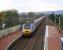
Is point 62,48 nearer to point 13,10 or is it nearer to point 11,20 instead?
point 11,20

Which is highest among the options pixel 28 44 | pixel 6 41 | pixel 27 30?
pixel 27 30

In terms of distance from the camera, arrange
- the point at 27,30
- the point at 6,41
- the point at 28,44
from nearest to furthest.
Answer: the point at 28,44, the point at 6,41, the point at 27,30

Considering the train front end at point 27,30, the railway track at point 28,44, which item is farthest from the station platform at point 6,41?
the train front end at point 27,30

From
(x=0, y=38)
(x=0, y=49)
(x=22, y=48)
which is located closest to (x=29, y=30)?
(x=0, y=38)

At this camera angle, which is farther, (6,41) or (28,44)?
(6,41)

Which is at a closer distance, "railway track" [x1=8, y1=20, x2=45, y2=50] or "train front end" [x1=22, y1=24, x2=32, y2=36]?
"railway track" [x1=8, y1=20, x2=45, y2=50]

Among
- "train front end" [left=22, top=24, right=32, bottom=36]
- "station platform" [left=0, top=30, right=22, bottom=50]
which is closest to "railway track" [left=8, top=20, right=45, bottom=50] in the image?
"station platform" [left=0, top=30, right=22, bottom=50]

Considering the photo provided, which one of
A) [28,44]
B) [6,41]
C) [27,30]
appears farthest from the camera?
[27,30]

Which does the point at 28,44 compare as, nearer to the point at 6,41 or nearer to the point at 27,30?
the point at 6,41

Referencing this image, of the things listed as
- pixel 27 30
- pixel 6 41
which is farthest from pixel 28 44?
pixel 27 30

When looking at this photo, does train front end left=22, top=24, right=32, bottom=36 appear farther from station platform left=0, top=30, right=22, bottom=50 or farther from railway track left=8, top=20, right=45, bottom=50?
station platform left=0, top=30, right=22, bottom=50

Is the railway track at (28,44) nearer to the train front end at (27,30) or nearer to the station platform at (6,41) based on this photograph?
the station platform at (6,41)

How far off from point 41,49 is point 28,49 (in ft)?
3.48

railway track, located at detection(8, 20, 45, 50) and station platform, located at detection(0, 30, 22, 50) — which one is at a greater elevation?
station platform, located at detection(0, 30, 22, 50)
